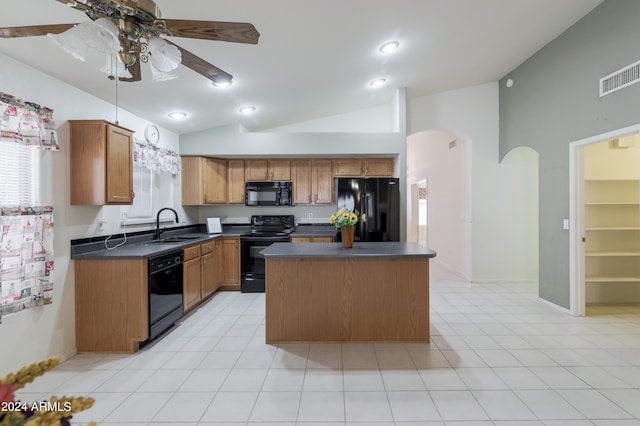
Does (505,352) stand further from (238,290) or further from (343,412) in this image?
(238,290)

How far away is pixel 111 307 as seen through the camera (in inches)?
106

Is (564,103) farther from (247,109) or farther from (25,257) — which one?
(25,257)

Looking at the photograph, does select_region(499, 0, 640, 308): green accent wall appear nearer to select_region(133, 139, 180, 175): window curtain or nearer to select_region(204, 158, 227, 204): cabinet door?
select_region(204, 158, 227, 204): cabinet door

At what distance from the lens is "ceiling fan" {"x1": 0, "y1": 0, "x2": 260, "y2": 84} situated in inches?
49.8

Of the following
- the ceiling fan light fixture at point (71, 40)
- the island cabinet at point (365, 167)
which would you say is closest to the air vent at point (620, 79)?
the island cabinet at point (365, 167)

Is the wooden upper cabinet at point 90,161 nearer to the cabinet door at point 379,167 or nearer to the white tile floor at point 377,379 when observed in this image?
the white tile floor at point 377,379

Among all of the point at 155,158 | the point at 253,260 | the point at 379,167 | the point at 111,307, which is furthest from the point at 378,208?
the point at 111,307

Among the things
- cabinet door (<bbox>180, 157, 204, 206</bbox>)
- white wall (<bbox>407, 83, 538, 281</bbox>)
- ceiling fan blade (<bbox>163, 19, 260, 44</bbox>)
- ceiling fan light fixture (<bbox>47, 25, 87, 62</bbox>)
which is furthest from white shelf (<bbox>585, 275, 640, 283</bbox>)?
cabinet door (<bbox>180, 157, 204, 206</bbox>)

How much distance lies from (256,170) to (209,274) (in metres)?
1.91

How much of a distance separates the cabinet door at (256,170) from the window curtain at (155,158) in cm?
109

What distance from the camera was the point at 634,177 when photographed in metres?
3.92

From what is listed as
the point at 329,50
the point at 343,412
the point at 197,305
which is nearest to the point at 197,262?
the point at 197,305

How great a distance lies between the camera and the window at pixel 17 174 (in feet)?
7.02

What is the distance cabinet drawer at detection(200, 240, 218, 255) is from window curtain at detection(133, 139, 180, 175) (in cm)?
119
